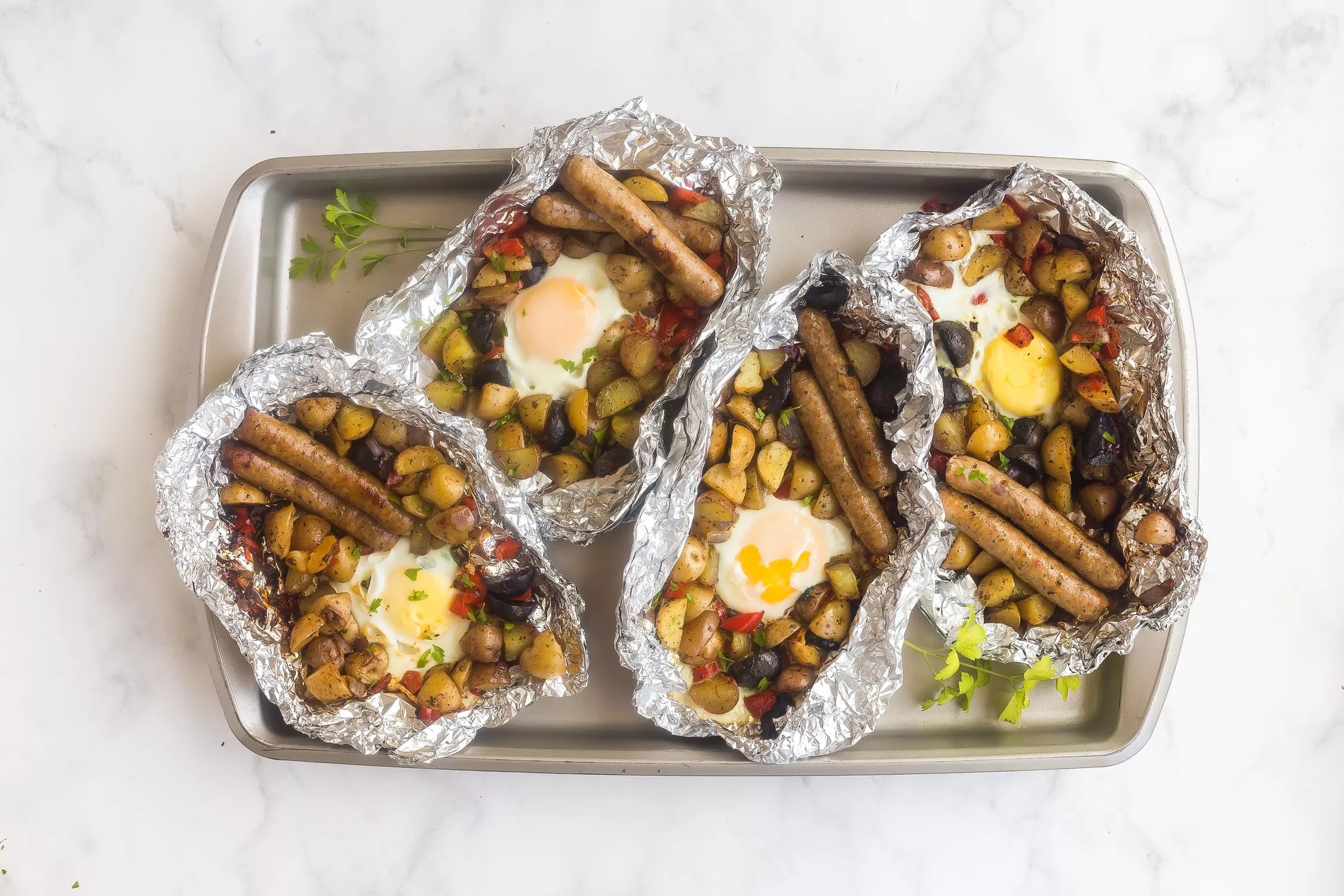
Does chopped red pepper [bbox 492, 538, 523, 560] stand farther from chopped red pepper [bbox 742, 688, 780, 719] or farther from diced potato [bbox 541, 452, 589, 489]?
chopped red pepper [bbox 742, 688, 780, 719]

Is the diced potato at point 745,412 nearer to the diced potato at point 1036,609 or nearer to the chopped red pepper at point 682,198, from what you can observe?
the chopped red pepper at point 682,198

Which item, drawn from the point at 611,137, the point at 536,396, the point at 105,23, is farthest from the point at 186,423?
the point at 105,23

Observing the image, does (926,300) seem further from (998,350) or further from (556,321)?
(556,321)

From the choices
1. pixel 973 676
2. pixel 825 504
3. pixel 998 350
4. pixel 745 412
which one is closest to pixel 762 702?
pixel 825 504

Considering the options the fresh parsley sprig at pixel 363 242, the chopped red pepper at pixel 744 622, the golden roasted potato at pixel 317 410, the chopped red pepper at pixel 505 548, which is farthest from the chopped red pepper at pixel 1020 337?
the golden roasted potato at pixel 317 410

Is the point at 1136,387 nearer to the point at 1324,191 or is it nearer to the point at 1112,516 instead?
the point at 1112,516
